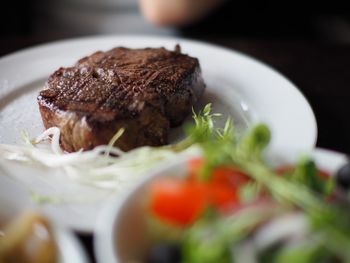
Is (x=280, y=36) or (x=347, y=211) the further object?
(x=280, y=36)

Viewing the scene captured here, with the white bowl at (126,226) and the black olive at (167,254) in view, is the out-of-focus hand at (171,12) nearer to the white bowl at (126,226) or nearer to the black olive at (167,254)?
the white bowl at (126,226)

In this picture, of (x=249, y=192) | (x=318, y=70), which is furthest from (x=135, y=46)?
(x=249, y=192)

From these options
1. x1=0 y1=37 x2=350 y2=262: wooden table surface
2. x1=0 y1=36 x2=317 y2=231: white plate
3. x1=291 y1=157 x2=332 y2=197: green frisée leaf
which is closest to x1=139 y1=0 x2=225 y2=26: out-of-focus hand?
x1=0 y1=37 x2=350 y2=262: wooden table surface

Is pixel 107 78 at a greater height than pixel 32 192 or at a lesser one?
greater

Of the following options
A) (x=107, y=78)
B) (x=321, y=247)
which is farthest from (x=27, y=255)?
(x=107, y=78)

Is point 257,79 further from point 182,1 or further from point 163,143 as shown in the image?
point 182,1

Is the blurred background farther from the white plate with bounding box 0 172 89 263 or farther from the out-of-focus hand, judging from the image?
the white plate with bounding box 0 172 89 263

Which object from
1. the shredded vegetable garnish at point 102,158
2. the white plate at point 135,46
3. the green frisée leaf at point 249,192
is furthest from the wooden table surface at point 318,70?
the green frisée leaf at point 249,192
